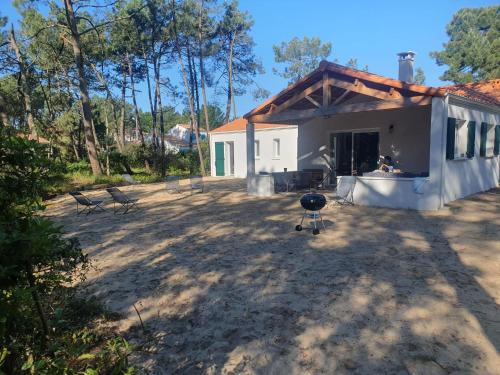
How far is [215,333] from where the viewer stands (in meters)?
3.42

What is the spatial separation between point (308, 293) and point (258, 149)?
55.0ft

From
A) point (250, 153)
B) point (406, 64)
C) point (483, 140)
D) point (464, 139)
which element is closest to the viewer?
point (464, 139)

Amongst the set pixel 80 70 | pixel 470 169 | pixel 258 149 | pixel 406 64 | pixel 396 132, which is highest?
pixel 80 70

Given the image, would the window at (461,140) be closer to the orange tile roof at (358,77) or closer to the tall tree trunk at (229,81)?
the orange tile roof at (358,77)

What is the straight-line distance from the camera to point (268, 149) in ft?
65.6

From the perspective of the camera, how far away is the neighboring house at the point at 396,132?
917 cm

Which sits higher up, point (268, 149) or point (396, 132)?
point (396, 132)

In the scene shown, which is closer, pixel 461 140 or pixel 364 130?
pixel 461 140

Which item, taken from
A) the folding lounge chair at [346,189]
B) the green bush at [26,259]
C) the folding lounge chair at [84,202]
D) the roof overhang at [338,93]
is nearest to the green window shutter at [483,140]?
the roof overhang at [338,93]

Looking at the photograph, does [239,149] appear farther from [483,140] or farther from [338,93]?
[483,140]

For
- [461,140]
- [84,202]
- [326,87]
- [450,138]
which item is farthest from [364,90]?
[84,202]

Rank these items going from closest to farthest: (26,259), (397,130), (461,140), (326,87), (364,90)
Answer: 1. (26,259)
2. (364,90)
3. (326,87)
4. (461,140)
5. (397,130)

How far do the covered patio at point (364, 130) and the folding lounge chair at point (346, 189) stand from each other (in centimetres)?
17

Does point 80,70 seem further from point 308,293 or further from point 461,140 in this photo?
point 308,293
